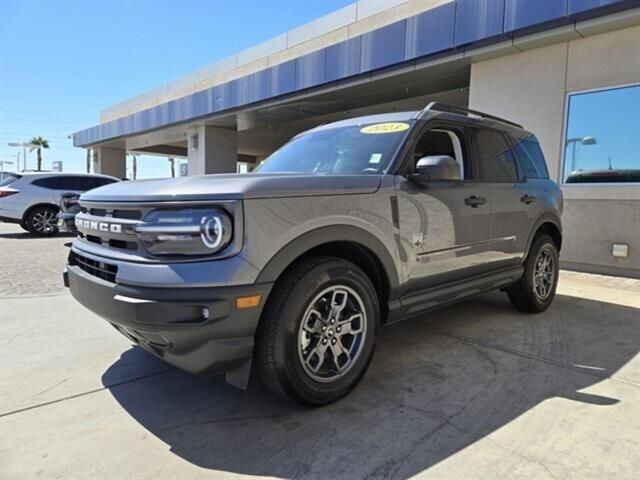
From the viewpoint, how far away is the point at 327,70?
34.1 ft

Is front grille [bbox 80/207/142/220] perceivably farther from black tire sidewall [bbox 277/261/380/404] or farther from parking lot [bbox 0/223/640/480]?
parking lot [bbox 0/223/640/480]

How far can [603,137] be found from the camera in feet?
23.4

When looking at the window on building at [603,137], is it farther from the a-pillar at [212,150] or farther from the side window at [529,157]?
the a-pillar at [212,150]

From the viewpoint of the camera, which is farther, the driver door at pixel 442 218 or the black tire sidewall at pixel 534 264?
the black tire sidewall at pixel 534 264

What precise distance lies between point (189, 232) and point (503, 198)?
9.84ft

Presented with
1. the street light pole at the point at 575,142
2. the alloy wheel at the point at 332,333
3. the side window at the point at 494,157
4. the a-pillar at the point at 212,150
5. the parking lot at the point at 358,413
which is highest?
the a-pillar at the point at 212,150

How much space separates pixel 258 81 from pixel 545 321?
10411 mm

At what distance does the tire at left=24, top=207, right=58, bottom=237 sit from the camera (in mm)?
11195

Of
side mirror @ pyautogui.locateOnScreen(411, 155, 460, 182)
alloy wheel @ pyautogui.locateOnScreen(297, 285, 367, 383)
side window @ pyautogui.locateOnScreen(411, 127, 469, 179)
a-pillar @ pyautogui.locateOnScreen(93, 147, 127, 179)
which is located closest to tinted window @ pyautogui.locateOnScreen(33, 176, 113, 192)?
side window @ pyautogui.locateOnScreen(411, 127, 469, 179)

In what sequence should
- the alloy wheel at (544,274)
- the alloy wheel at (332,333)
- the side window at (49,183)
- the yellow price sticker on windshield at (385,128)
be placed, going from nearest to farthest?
1. the alloy wheel at (332,333)
2. the yellow price sticker on windshield at (385,128)
3. the alloy wheel at (544,274)
4. the side window at (49,183)

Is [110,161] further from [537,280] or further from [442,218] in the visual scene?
[442,218]

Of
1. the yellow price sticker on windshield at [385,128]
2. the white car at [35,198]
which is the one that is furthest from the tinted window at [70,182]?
the yellow price sticker on windshield at [385,128]

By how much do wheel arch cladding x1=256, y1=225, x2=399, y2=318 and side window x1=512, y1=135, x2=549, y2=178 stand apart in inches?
93.6

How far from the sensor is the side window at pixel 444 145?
11.5 ft
